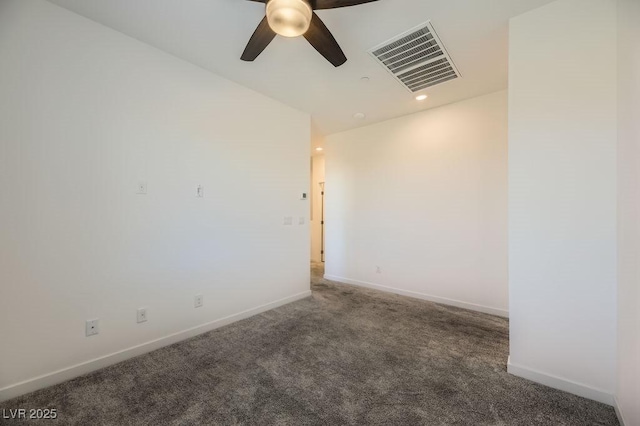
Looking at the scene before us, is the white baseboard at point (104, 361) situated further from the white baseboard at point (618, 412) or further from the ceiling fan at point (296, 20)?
the white baseboard at point (618, 412)

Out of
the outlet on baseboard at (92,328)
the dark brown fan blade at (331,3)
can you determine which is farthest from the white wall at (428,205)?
the outlet on baseboard at (92,328)

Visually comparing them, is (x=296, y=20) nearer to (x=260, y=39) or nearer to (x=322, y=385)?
(x=260, y=39)

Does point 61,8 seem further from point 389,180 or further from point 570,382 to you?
point 570,382

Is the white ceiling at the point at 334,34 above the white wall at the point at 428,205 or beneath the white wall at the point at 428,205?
above

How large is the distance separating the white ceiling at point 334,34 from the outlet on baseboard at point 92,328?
237cm

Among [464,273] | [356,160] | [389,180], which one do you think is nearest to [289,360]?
[464,273]

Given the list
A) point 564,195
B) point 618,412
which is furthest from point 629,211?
point 618,412

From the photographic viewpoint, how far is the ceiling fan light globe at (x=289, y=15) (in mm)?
1517

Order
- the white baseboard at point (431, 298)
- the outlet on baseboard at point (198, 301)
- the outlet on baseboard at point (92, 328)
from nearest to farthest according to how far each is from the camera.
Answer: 1. the outlet on baseboard at point (92, 328)
2. the outlet on baseboard at point (198, 301)
3. the white baseboard at point (431, 298)

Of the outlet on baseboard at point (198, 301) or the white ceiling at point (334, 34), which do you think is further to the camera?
the outlet on baseboard at point (198, 301)

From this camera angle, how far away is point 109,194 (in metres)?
2.08

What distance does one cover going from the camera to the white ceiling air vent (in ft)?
7.16

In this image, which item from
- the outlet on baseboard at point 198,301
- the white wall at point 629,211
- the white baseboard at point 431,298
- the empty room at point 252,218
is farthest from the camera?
the white baseboard at point 431,298

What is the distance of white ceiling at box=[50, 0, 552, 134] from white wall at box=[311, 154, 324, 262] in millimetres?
3202
